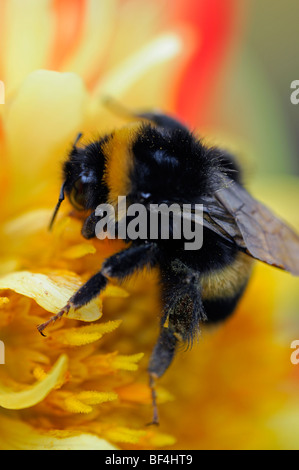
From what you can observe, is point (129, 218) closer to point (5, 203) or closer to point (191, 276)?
point (191, 276)

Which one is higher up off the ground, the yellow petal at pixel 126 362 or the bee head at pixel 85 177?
the bee head at pixel 85 177

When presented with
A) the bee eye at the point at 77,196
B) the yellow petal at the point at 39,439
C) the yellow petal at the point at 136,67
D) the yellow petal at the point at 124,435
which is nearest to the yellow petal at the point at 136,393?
the yellow petal at the point at 124,435

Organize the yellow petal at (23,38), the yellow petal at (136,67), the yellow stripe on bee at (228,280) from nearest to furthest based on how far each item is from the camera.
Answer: the yellow stripe on bee at (228,280) < the yellow petal at (23,38) < the yellow petal at (136,67)

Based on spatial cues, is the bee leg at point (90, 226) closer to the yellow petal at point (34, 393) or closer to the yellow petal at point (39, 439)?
the yellow petal at point (34, 393)

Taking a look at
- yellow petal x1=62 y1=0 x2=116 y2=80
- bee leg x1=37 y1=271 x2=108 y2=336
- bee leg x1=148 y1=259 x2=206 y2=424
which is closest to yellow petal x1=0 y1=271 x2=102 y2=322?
bee leg x1=37 y1=271 x2=108 y2=336

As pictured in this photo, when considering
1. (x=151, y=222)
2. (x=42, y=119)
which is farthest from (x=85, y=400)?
(x=42, y=119)

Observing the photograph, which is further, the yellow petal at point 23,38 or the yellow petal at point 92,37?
the yellow petal at point 92,37
